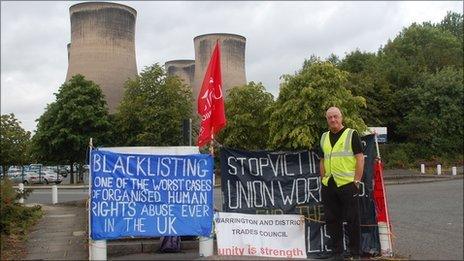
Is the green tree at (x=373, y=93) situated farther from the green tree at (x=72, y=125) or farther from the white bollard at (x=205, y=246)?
the white bollard at (x=205, y=246)

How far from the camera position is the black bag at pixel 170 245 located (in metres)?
6.92

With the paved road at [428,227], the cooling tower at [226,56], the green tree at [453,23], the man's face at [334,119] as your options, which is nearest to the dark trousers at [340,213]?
the man's face at [334,119]

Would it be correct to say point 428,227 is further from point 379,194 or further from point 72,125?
point 72,125

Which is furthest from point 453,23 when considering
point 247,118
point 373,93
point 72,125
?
point 72,125

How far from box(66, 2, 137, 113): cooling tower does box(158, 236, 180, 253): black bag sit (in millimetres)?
33416

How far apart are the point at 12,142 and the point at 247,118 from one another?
20.6 m

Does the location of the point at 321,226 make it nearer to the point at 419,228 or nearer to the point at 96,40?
the point at 419,228

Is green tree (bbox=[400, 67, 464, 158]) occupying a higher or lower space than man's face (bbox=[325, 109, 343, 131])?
higher

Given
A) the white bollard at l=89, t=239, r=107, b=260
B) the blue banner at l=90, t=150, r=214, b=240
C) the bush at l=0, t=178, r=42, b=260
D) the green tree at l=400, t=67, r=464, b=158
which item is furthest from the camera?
the green tree at l=400, t=67, r=464, b=158

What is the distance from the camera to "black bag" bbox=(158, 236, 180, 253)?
22.7 feet

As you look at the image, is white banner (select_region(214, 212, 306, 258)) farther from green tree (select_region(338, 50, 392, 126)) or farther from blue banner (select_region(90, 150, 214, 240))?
green tree (select_region(338, 50, 392, 126))

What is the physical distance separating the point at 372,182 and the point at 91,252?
373 centimetres

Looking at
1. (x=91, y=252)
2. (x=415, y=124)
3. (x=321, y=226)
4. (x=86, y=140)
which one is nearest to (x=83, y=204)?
(x=91, y=252)

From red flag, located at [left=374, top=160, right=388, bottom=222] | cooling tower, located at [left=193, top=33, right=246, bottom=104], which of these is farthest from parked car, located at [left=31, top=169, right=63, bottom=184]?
red flag, located at [left=374, top=160, right=388, bottom=222]
